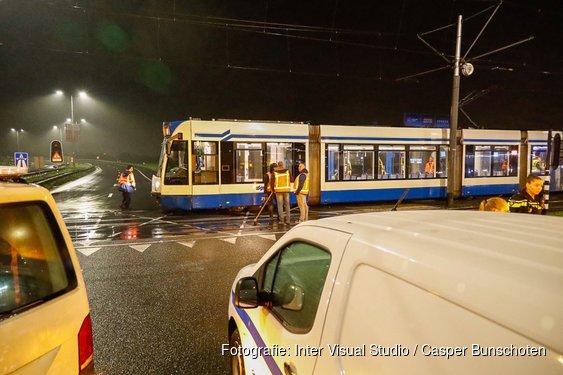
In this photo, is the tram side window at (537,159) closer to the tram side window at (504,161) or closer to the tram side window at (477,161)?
the tram side window at (504,161)

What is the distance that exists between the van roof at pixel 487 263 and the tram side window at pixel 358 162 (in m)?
14.4

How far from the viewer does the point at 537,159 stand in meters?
20.1

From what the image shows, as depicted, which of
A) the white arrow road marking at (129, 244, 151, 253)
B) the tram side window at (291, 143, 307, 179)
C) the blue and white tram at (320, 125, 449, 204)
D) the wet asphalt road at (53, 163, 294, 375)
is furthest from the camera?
the blue and white tram at (320, 125, 449, 204)

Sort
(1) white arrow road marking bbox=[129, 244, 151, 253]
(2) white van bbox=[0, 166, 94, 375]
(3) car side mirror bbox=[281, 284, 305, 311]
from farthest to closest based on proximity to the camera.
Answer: (1) white arrow road marking bbox=[129, 244, 151, 253] < (3) car side mirror bbox=[281, 284, 305, 311] < (2) white van bbox=[0, 166, 94, 375]

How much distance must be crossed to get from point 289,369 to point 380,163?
15.8m

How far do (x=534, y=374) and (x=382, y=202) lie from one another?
18252 millimetres

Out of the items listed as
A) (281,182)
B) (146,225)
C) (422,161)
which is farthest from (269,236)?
(422,161)

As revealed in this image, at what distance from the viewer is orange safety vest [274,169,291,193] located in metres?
12.8

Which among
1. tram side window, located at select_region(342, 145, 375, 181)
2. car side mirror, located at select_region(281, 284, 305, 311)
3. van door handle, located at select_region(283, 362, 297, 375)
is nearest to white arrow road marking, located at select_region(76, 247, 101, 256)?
car side mirror, located at select_region(281, 284, 305, 311)

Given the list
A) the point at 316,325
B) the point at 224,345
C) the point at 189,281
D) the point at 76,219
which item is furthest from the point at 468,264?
the point at 76,219

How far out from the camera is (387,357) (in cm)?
152

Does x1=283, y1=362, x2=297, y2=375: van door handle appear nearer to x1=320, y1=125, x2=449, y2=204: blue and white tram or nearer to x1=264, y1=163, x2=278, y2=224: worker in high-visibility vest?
x1=264, y1=163, x2=278, y2=224: worker in high-visibility vest

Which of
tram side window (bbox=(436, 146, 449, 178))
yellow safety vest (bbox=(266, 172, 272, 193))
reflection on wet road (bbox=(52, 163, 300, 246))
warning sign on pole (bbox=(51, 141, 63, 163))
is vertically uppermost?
warning sign on pole (bbox=(51, 141, 63, 163))

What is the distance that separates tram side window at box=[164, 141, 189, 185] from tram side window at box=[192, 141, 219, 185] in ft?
0.94
